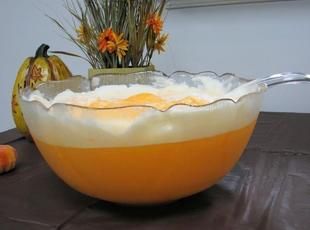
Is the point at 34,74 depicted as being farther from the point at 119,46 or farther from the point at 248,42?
the point at 248,42

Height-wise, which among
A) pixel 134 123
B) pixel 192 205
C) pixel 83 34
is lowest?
pixel 192 205

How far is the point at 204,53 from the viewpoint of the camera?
1207mm

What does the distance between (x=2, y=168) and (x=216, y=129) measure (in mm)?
343

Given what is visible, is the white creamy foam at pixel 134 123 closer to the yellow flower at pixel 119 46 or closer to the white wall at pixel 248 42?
the yellow flower at pixel 119 46

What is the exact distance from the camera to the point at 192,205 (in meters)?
0.43

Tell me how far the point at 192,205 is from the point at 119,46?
1.44 ft

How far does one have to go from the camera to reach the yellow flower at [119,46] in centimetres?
77

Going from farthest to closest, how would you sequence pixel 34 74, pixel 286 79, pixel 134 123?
pixel 34 74, pixel 286 79, pixel 134 123

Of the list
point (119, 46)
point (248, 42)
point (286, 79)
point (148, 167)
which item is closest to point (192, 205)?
point (148, 167)

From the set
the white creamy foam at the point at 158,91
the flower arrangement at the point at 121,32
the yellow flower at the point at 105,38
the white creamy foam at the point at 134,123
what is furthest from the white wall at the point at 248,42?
the white creamy foam at the point at 134,123

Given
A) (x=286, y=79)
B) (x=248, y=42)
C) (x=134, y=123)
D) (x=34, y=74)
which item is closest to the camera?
(x=134, y=123)

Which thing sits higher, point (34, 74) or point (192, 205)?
point (34, 74)

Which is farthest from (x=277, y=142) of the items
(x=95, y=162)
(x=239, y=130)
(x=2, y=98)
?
(x=2, y=98)

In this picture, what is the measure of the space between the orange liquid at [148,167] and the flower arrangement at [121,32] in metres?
0.41
